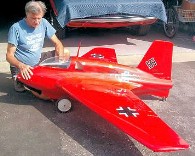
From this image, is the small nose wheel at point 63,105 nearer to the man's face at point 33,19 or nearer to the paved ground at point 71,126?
the paved ground at point 71,126

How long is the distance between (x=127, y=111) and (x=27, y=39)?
2.18 metres

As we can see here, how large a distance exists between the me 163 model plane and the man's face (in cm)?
63

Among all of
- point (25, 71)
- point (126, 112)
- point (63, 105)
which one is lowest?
point (63, 105)

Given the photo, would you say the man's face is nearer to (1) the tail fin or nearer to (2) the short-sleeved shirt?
(2) the short-sleeved shirt

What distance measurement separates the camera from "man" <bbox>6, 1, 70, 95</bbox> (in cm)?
511

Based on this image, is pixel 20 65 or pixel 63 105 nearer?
Answer: pixel 20 65

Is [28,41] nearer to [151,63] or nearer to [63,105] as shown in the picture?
[63,105]

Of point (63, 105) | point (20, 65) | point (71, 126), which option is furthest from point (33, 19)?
point (71, 126)

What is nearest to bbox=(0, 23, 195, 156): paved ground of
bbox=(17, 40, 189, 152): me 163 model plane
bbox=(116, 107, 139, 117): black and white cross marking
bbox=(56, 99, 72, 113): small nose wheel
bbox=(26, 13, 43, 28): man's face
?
bbox=(56, 99, 72, 113): small nose wheel

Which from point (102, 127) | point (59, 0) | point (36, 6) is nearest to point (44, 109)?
point (102, 127)

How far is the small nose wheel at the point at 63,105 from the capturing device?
17.2ft

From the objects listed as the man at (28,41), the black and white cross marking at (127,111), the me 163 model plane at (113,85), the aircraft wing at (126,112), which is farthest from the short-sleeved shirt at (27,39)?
the black and white cross marking at (127,111)

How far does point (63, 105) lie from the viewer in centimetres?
526

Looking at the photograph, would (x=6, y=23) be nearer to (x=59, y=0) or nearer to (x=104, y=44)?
(x=59, y=0)
